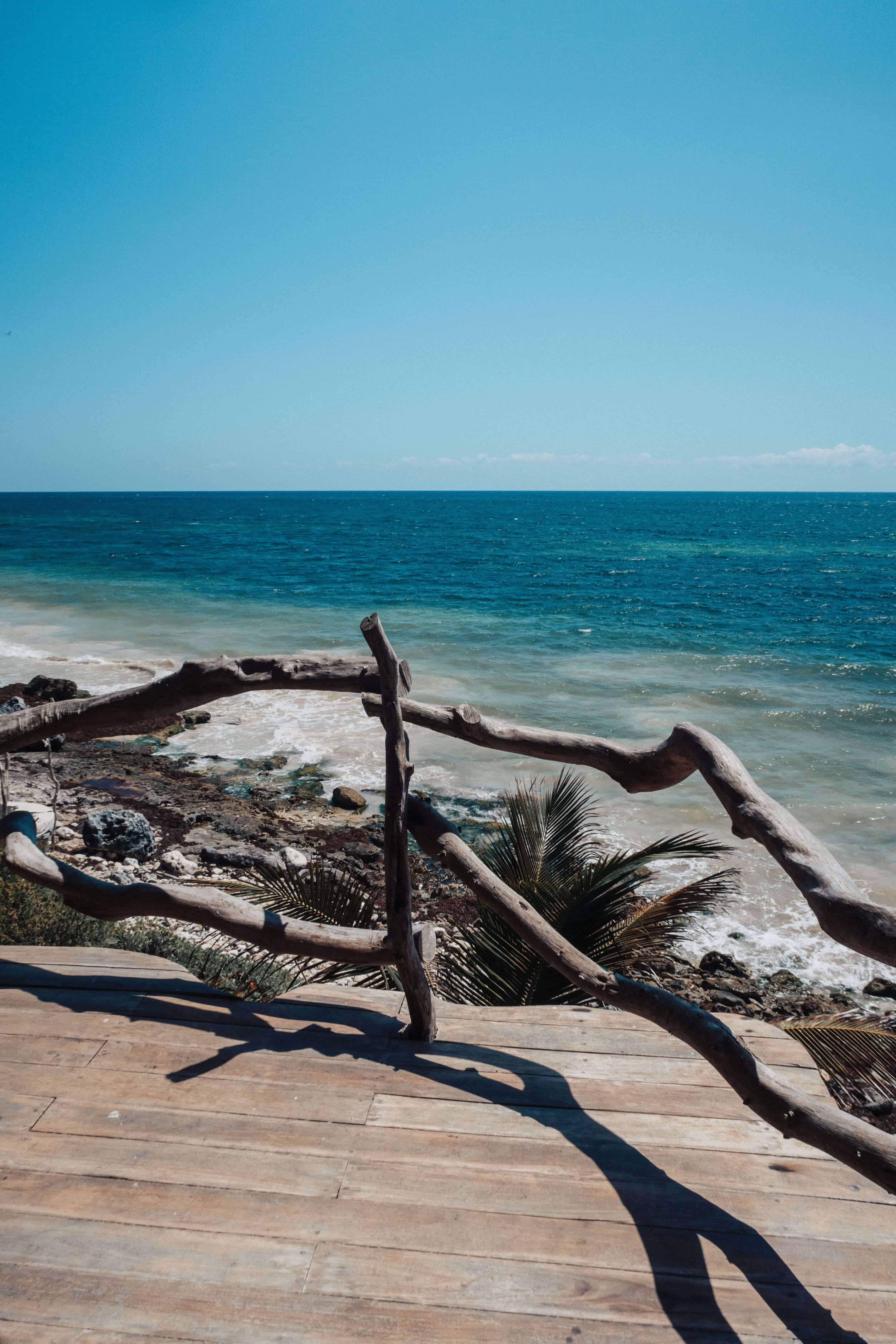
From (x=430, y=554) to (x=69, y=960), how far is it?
177 ft

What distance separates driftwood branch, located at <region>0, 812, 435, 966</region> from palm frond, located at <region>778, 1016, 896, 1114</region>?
73.8 inches

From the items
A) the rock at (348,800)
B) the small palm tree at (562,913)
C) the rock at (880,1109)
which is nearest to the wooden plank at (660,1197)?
the small palm tree at (562,913)

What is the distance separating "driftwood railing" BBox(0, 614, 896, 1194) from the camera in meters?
2.49

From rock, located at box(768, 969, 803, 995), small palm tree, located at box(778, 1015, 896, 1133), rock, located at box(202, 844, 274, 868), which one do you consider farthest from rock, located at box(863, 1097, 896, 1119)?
rock, located at box(202, 844, 274, 868)

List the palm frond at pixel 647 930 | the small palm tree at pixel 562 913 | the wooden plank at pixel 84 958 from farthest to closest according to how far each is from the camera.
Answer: the palm frond at pixel 647 930 → the small palm tree at pixel 562 913 → the wooden plank at pixel 84 958

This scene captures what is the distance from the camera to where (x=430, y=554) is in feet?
186

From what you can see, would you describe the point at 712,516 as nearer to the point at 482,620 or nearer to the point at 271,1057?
the point at 482,620

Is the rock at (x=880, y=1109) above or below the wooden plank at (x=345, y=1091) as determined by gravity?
below

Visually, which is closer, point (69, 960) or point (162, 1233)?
point (162, 1233)

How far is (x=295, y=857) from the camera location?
8930 millimetres

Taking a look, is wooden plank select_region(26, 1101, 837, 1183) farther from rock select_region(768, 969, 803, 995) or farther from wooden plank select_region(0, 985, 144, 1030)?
rock select_region(768, 969, 803, 995)

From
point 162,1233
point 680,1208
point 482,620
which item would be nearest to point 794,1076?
point 680,1208

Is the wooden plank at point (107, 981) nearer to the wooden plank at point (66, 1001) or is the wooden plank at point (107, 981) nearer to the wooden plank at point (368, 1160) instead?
the wooden plank at point (66, 1001)

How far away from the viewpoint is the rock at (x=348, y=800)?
1098cm
